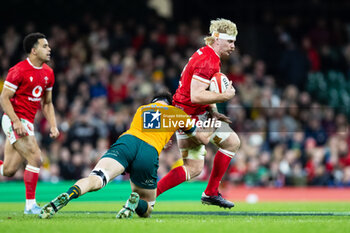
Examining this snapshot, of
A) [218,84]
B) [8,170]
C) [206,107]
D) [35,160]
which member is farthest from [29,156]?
[218,84]

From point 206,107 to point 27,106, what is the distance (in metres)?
2.52

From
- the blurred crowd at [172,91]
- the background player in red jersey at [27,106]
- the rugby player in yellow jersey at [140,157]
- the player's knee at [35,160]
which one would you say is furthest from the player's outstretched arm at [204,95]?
the blurred crowd at [172,91]

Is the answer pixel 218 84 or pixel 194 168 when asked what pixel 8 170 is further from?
pixel 218 84

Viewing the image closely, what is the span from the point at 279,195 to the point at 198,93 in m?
7.88

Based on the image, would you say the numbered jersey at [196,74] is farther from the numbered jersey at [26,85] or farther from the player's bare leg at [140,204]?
the numbered jersey at [26,85]

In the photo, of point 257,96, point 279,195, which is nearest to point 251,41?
point 257,96

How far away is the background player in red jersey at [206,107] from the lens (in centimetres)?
858

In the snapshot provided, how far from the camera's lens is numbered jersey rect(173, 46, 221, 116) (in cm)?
856

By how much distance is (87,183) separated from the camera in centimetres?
722

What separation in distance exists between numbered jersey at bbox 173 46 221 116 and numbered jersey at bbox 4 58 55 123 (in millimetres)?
1904

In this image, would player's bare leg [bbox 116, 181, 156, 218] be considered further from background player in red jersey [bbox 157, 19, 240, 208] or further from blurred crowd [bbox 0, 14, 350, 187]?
blurred crowd [bbox 0, 14, 350, 187]

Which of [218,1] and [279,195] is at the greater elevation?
[218,1]

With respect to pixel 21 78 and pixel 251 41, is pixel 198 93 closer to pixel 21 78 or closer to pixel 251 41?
pixel 21 78

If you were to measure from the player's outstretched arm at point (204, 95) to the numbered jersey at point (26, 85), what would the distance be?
2189 mm
